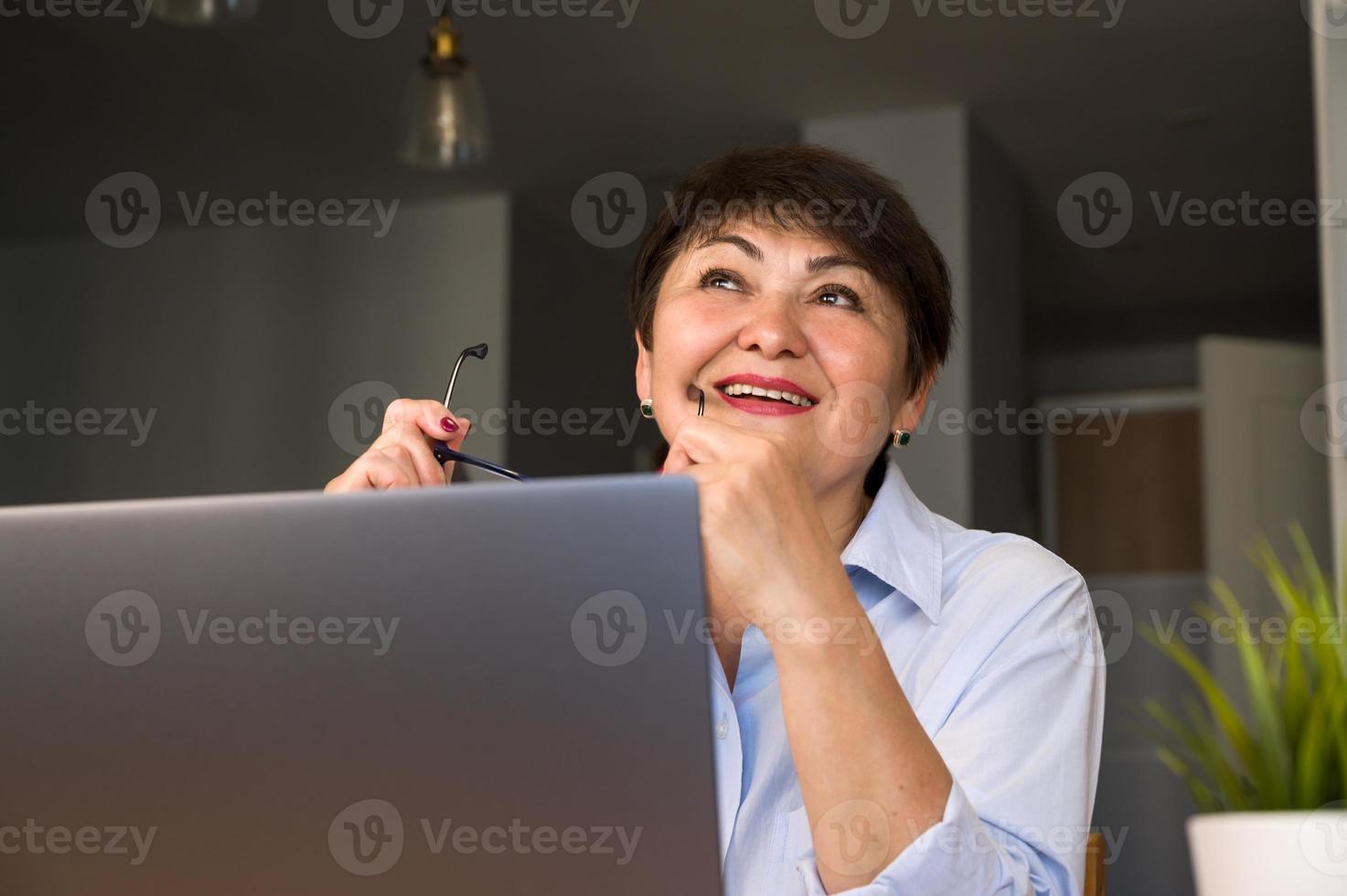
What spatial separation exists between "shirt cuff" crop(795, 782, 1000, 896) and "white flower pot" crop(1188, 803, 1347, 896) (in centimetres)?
30

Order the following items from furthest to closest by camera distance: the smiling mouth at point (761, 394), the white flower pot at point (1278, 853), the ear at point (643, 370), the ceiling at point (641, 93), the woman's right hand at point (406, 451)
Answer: the ceiling at point (641, 93)
the ear at point (643, 370)
the smiling mouth at point (761, 394)
the woman's right hand at point (406, 451)
the white flower pot at point (1278, 853)

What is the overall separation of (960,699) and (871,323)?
398 mm

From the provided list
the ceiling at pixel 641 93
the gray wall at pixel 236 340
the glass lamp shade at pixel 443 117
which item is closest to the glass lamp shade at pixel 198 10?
the glass lamp shade at pixel 443 117

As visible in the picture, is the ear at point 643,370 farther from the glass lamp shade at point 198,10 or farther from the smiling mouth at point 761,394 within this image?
the glass lamp shade at point 198,10

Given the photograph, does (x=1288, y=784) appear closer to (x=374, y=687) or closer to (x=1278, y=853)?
(x=1278, y=853)

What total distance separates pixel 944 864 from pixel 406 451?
0.57m

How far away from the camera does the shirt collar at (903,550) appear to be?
113 centimetres

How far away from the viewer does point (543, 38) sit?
13.0ft

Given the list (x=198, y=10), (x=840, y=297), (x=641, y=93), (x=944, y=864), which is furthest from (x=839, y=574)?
(x=641, y=93)

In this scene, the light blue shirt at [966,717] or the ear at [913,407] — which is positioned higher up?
the ear at [913,407]

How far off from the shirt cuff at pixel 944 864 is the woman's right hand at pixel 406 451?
48 centimetres

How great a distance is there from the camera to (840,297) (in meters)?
1.26

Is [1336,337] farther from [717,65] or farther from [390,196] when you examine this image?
[390,196]

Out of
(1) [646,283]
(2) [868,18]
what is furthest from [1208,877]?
(2) [868,18]
